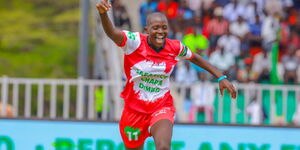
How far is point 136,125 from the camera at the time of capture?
8695mm

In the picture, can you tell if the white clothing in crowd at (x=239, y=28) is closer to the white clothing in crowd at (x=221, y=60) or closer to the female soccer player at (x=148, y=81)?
the white clothing in crowd at (x=221, y=60)

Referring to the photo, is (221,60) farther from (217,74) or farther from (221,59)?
(217,74)

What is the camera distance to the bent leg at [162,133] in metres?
8.09

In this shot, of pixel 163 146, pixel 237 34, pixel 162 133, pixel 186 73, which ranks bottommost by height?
pixel 163 146

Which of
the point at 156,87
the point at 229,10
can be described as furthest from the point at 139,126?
the point at 229,10

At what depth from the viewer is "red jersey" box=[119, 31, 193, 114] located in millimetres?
8523

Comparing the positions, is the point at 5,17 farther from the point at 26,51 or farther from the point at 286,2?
the point at 286,2

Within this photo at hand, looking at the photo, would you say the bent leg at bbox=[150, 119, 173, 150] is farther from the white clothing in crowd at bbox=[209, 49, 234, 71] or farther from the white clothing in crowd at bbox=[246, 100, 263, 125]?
the white clothing in crowd at bbox=[209, 49, 234, 71]

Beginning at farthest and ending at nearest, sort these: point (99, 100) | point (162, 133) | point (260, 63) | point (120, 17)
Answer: point (120, 17) < point (260, 63) < point (99, 100) < point (162, 133)

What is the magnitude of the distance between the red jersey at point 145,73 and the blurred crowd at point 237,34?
646cm

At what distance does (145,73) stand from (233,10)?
364 inches

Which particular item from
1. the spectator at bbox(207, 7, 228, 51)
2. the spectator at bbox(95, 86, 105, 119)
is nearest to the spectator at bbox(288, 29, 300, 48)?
the spectator at bbox(207, 7, 228, 51)

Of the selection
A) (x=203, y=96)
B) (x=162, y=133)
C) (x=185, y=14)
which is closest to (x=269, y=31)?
(x=185, y=14)

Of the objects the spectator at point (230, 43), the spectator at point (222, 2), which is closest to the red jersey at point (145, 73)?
the spectator at point (230, 43)
